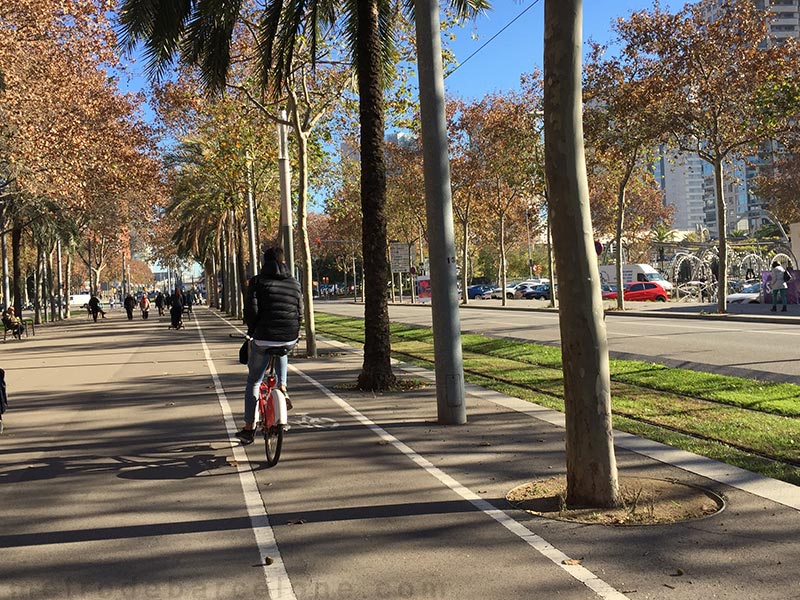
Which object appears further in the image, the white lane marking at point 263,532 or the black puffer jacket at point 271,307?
the black puffer jacket at point 271,307

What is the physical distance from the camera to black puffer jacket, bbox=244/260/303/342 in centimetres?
827

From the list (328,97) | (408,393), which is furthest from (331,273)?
(408,393)

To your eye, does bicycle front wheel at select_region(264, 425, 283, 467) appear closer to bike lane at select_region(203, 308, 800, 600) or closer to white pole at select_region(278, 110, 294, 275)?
bike lane at select_region(203, 308, 800, 600)

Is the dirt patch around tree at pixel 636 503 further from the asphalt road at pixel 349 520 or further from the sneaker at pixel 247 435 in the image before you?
the sneaker at pixel 247 435

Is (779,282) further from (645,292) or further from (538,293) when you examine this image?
(538,293)

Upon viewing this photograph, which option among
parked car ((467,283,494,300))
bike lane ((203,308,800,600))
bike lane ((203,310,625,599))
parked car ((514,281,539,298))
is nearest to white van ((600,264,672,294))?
parked car ((514,281,539,298))

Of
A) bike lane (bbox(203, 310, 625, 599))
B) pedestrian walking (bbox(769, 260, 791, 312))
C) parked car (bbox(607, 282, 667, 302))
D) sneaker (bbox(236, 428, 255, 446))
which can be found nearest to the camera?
bike lane (bbox(203, 310, 625, 599))

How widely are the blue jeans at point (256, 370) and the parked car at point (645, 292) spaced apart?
147 ft

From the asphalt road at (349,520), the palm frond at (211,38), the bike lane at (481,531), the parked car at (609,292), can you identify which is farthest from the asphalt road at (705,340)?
the parked car at (609,292)

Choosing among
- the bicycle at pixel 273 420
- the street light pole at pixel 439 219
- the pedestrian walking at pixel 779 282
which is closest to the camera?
the bicycle at pixel 273 420

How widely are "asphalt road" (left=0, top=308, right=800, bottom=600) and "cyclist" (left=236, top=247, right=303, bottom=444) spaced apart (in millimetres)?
772

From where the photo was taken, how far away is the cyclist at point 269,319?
27.1 feet

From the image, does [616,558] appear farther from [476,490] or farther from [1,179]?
[1,179]

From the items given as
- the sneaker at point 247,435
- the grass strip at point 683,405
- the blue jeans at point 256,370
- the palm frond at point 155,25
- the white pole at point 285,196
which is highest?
the palm frond at point 155,25
